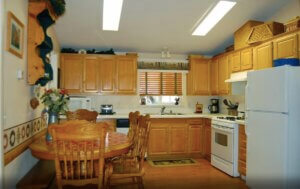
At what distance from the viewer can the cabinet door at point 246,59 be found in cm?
383

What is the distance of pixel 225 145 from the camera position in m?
3.79

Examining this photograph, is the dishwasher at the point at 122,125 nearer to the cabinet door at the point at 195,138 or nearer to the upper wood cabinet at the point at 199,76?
the cabinet door at the point at 195,138

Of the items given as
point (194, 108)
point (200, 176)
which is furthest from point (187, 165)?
point (194, 108)

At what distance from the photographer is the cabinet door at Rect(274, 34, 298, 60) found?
2.91m

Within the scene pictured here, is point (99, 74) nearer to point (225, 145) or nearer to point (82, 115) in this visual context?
point (82, 115)

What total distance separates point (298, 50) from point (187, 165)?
2.60m

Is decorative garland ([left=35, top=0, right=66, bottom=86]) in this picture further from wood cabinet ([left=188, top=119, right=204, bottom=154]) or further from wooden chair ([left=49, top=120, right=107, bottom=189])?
wood cabinet ([left=188, top=119, right=204, bottom=154])

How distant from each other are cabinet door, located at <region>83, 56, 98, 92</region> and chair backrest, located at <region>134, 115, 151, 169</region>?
90.1 inches

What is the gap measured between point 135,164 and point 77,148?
952 mm

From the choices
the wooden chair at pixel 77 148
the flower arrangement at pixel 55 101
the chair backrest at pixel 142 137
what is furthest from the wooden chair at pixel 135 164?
the flower arrangement at pixel 55 101

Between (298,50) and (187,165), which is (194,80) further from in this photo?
(298,50)

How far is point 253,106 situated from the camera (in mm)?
3057

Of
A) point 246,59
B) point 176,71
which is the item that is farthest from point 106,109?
point 246,59

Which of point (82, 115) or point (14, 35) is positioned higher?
point (14, 35)
